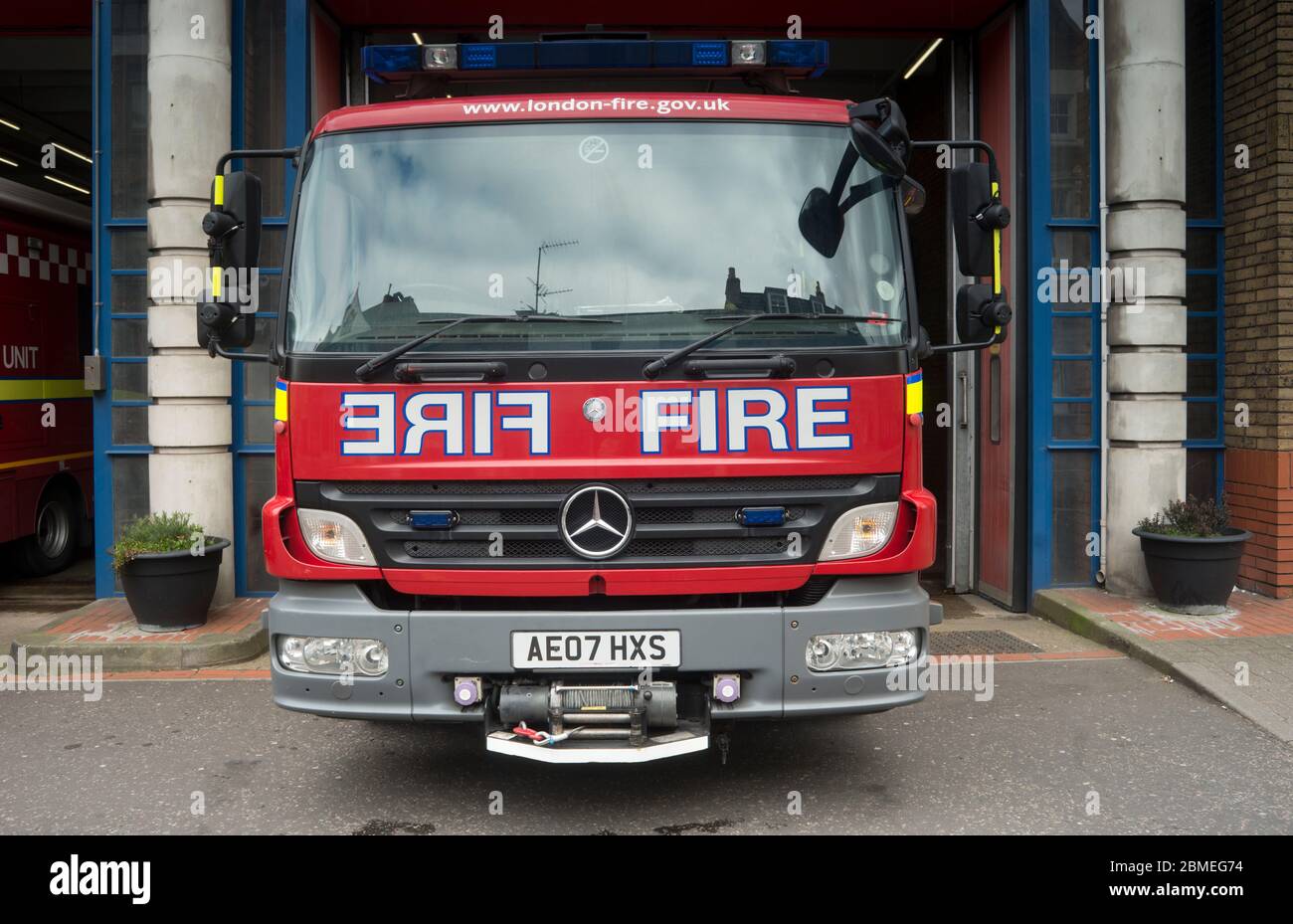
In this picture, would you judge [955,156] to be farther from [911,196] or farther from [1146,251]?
[911,196]

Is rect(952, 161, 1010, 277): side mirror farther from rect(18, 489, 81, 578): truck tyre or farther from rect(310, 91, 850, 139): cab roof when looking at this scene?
rect(18, 489, 81, 578): truck tyre

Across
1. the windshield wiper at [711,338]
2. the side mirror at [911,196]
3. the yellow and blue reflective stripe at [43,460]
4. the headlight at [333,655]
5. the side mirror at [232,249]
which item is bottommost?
the headlight at [333,655]

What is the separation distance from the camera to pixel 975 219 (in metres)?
4.67

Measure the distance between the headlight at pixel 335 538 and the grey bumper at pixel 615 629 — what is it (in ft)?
0.48

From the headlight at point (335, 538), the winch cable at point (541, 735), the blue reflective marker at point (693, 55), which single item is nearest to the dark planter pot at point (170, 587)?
the headlight at point (335, 538)

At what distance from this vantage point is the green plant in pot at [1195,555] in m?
7.21

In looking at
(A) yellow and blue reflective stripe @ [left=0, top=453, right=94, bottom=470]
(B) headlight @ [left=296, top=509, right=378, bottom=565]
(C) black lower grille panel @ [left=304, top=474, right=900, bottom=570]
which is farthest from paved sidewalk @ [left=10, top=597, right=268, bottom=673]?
(C) black lower grille panel @ [left=304, top=474, right=900, bottom=570]

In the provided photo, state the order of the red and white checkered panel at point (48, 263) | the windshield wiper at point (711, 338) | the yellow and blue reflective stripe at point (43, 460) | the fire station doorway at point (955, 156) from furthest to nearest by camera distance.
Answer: the yellow and blue reflective stripe at point (43, 460), the red and white checkered panel at point (48, 263), the fire station doorway at point (955, 156), the windshield wiper at point (711, 338)

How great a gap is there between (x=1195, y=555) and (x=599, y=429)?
4.78 metres

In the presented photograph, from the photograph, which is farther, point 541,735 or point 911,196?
point 911,196

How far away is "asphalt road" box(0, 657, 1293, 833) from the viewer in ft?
14.6

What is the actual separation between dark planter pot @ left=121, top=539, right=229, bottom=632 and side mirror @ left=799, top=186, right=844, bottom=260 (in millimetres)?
4578

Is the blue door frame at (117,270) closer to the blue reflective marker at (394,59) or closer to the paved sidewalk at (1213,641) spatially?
the blue reflective marker at (394,59)

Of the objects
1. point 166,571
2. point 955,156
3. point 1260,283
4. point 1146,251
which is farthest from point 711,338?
point 955,156
